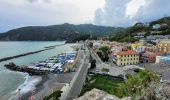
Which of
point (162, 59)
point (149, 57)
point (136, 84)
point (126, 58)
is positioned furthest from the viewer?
point (149, 57)

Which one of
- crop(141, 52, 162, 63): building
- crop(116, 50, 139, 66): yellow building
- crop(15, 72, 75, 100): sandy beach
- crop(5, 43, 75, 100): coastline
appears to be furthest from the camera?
crop(141, 52, 162, 63): building

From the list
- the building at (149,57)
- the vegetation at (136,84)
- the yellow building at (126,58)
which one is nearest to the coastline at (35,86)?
the yellow building at (126,58)

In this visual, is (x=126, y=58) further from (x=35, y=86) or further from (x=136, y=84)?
(x=136, y=84)

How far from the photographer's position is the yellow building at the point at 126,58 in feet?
230

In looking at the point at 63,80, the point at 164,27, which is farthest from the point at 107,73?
the point at 164,27

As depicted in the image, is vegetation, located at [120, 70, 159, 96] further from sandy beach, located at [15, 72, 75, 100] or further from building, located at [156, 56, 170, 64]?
building, located at [156, 56, 170, 64]

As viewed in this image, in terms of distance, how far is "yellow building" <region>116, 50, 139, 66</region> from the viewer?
70.1 meters

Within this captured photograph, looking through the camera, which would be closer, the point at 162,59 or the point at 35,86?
the point at 35,86

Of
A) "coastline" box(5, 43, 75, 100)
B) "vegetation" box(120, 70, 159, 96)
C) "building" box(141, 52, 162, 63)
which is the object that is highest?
"vegetation" box(120, 70, 159, 96)

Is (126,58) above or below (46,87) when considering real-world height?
above

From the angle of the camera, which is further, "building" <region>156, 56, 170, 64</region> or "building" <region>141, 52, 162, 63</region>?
"building" <region>141, 52, 162, 63</region>

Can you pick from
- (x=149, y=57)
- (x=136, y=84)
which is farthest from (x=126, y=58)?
(x=136, y=84)

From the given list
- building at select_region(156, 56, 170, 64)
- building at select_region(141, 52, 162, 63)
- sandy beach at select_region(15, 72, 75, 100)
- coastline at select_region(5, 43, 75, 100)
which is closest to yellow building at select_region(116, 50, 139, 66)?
building at select_region(141, 52, 162, 63)

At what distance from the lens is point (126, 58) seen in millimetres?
70625
